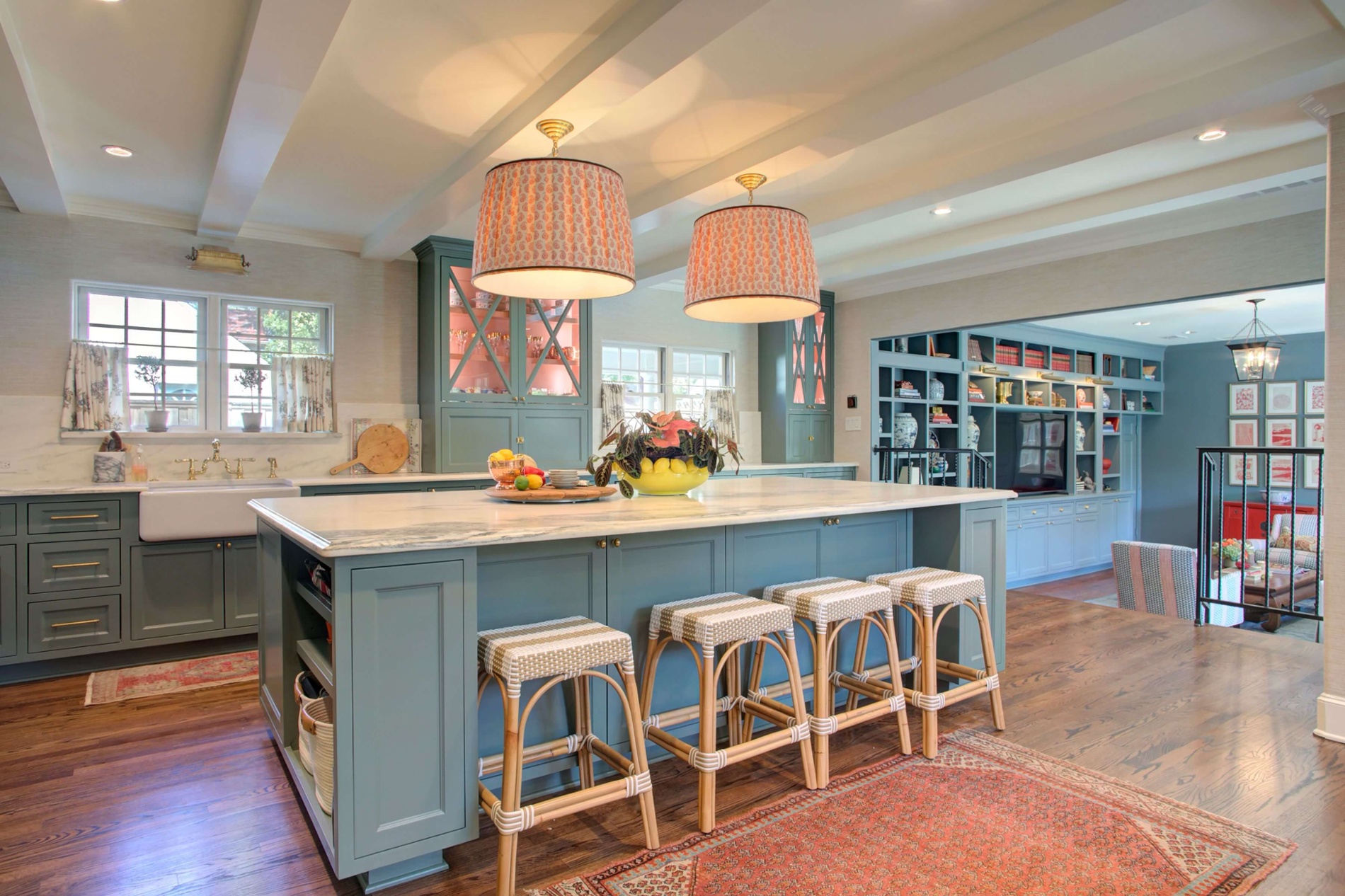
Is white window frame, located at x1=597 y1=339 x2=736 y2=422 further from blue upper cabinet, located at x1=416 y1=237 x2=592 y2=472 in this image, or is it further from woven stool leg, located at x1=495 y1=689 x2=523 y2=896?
woven stool leg, located at x1=495 y1=689 x2=523 y2=896

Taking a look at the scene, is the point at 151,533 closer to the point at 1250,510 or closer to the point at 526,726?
the point at 526,726

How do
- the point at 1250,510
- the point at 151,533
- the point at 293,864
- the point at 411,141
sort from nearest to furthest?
1. the point at 293,864
2. the point at 411,141
3. the point at 151,533
4. the point at 1250,510

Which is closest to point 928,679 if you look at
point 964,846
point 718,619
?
point 964,846

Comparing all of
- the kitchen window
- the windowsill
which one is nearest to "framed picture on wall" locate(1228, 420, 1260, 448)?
the kitchen window

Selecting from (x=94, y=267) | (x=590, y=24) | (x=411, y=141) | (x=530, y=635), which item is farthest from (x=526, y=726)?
(x=94, y=267)

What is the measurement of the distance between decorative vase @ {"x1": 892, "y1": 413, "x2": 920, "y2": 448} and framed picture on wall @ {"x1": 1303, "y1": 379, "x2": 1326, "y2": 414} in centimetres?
572

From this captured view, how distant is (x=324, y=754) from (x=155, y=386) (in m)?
3.63

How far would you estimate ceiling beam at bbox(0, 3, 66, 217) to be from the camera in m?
2.49

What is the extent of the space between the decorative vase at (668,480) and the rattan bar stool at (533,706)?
824 mm

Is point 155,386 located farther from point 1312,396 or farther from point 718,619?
point 1312,396

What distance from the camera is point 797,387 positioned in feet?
22.1

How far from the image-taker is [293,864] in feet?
6.60

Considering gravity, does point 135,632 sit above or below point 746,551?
below

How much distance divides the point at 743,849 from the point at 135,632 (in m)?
3.56
